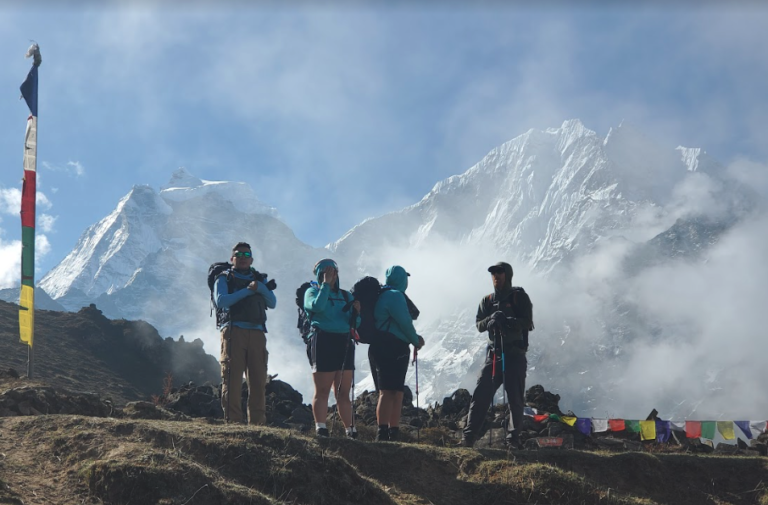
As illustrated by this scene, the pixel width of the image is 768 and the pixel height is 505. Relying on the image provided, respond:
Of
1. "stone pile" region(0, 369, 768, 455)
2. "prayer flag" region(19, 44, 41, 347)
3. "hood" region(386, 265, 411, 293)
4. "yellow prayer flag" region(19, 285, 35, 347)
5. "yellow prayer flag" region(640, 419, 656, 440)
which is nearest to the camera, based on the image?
"hood" region(386, 265, 411, 293)

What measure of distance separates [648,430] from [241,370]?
10.8m

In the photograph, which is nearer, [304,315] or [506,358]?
[506,358]

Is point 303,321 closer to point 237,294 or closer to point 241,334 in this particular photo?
point 241,334

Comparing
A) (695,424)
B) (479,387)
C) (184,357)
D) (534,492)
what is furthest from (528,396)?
(184,357)

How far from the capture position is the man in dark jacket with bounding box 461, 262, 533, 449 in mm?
9109

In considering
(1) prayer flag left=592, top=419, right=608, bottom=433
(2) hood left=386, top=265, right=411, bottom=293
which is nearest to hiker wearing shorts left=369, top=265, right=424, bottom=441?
(2) hood left=386, top=265, right=411, bottom=293

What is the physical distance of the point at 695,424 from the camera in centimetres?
1858

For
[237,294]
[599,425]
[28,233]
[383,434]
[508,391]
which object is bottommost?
[599,425]

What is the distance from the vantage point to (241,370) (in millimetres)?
9078

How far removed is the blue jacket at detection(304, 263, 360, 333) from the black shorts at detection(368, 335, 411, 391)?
44cm

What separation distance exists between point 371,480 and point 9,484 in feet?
10.2

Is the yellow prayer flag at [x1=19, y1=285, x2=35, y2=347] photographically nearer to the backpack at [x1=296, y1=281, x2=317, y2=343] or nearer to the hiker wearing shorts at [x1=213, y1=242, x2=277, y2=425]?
the backpack at [x1=296, y1=281, x2=317, y2=343]

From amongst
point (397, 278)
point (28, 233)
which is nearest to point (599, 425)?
point (397, 278)

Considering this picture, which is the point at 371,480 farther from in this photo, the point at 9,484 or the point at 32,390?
the point at 32,390
